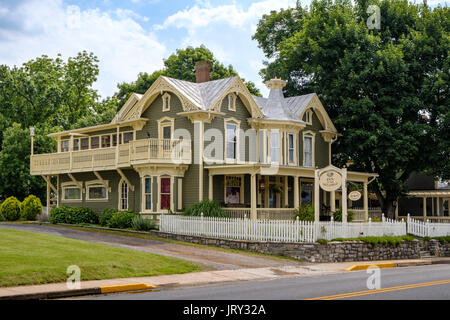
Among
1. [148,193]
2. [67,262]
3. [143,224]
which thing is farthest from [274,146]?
[67,262]

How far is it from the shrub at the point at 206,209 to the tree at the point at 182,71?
92.4ft

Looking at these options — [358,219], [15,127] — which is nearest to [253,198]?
[358,219]

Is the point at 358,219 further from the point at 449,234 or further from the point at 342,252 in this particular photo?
the point at 342,252

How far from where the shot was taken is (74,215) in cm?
3378

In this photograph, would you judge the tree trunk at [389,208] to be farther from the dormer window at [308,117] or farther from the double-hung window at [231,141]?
the double-hung window at [231,141]

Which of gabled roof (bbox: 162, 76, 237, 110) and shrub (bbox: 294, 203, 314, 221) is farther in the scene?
gabled roof (bbox: 162, 76, 237, 110)

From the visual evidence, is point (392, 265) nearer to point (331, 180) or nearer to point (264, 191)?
point (331, 180)

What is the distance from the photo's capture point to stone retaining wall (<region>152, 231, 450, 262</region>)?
23.1m

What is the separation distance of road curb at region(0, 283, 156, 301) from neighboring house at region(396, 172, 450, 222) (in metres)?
31.1

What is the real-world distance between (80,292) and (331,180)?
13420mm

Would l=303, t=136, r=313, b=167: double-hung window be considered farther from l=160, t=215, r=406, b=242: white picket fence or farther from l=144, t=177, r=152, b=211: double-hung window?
l=144, t=177, r=152, b=211: double-hung window

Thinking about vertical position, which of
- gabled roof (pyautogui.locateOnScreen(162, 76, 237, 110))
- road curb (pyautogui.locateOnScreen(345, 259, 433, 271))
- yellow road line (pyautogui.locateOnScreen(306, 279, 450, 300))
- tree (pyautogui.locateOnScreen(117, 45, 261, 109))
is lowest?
road curb (pyautogui.locateOnScreen(345, 259, 433, 271))

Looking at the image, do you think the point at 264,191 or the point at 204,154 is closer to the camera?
the point at 204,154

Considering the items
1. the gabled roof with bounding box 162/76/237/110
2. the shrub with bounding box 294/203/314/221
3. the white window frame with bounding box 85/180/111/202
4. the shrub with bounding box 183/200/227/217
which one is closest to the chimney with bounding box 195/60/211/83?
the gabled roof with bounding box 162/76/237/110
